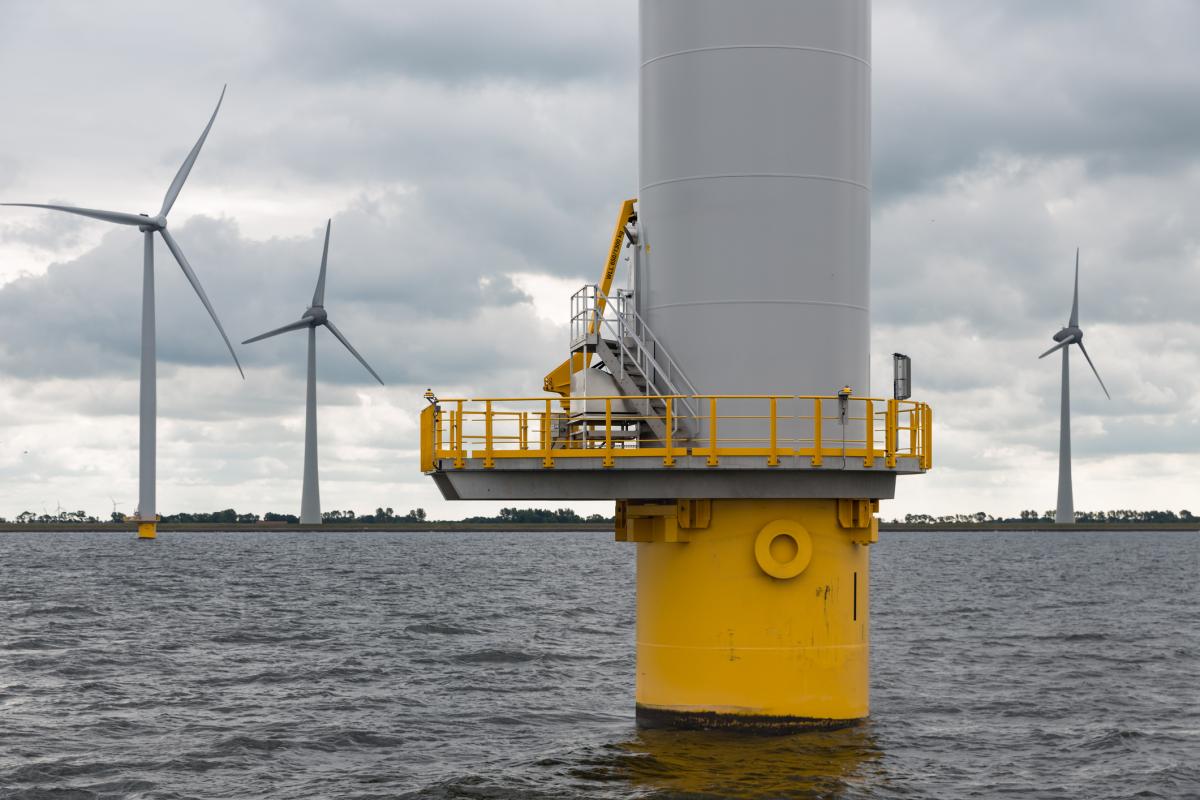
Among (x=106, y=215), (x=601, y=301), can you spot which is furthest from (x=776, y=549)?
(x=106, y=215)

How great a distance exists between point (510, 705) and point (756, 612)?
1009 centimetres

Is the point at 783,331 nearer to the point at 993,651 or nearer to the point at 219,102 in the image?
the point at 993,651

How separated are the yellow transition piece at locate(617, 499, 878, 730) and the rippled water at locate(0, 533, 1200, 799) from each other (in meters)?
0.54

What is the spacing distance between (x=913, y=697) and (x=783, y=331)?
11803 mm

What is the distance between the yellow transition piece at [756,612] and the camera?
22391mm

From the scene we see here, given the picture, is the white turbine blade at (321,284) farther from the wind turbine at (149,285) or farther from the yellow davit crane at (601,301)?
the yellow davit crane at (601,301)

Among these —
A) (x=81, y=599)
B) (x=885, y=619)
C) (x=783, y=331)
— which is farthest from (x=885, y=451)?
(x=81, y=599)

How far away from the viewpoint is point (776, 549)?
74.1ft

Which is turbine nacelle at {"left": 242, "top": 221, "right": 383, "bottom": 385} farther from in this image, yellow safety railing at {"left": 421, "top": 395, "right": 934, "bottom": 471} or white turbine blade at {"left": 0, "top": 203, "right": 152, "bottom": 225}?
yellow safety railing at {"left": 421, "top": 395, "right": 934, "bottom": 471}

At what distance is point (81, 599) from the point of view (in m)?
64.2

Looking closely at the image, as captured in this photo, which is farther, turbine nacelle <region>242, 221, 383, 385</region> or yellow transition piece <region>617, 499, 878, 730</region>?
turbine nacelle <region>242, 221, 383, 385</region>

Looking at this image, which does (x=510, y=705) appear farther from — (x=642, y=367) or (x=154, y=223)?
(x=154, y=223)

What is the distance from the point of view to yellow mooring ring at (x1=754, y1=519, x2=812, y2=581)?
22.4m

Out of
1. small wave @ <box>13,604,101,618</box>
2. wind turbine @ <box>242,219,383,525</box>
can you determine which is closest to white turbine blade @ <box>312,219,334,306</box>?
wind turbine @ <box>242,219,383,525</box>
